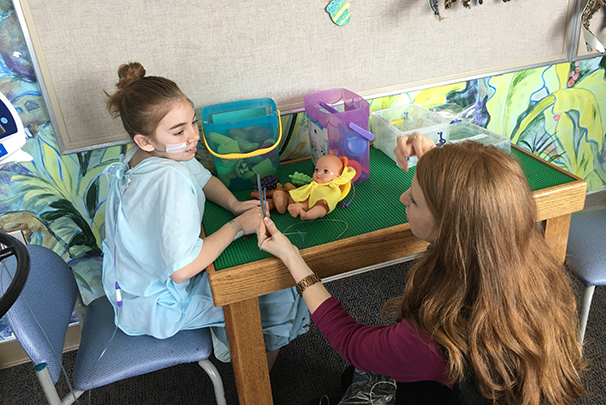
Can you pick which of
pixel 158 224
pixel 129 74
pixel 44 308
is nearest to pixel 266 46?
pixel 129 74

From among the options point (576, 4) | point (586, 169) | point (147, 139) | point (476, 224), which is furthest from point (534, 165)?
point (147, 139)

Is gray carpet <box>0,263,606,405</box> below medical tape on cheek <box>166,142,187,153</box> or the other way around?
below

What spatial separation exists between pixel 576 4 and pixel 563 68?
0.23 meters

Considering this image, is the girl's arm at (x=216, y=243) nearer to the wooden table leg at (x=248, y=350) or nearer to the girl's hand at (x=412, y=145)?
the wooden table leg at (x=248, y=350)

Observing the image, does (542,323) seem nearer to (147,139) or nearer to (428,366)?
(428,366)

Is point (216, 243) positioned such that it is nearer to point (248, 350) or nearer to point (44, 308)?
point (248, 350)

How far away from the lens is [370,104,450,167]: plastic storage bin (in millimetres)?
1516

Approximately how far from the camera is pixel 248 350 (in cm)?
116

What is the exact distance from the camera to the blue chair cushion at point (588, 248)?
1.37 meters

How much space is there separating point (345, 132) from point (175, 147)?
0.49m

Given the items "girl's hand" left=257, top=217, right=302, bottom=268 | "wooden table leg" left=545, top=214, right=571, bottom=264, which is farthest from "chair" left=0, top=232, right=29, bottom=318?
"wooden table leg" left=545, top=214, right=571, bottom=264

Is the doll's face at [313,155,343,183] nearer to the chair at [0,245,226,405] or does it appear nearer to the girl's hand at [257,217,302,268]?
the girl's hand at [257,217,302,268]

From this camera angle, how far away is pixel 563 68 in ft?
6.14

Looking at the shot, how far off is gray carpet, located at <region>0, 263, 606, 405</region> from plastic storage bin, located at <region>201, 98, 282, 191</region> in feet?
2.24
